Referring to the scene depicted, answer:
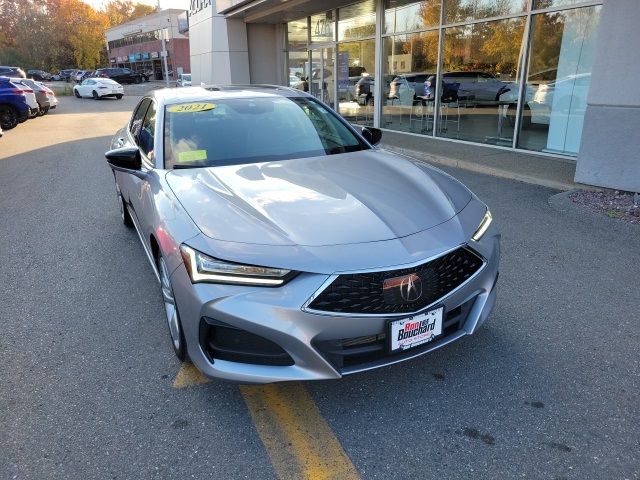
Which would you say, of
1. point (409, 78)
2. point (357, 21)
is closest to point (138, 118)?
point (409, 78)

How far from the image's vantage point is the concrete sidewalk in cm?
733

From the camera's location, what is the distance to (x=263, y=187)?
300cm

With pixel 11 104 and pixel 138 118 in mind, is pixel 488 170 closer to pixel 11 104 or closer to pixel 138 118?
pixel 138 118

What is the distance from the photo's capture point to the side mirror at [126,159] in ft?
11.8

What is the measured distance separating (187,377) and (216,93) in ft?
8.22

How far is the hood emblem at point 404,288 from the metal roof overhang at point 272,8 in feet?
43.0

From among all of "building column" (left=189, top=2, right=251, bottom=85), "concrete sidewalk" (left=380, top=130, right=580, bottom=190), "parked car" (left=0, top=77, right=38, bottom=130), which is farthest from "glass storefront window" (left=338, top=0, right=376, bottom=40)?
"parked car" (left=0, top=77, right=38, bottom=130)

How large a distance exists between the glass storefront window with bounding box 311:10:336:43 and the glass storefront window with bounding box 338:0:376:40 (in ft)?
1.68

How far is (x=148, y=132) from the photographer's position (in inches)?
163

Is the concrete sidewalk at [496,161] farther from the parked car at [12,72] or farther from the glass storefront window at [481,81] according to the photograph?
the parked car at [12,72]

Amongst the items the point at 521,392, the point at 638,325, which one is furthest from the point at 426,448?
the point at 638,325

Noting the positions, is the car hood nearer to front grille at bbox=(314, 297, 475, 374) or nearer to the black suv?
front grille at bbox=(314, 297, 475, 374)

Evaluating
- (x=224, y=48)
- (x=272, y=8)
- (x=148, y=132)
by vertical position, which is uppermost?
(x=272, y=8)

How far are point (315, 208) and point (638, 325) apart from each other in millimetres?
2395
